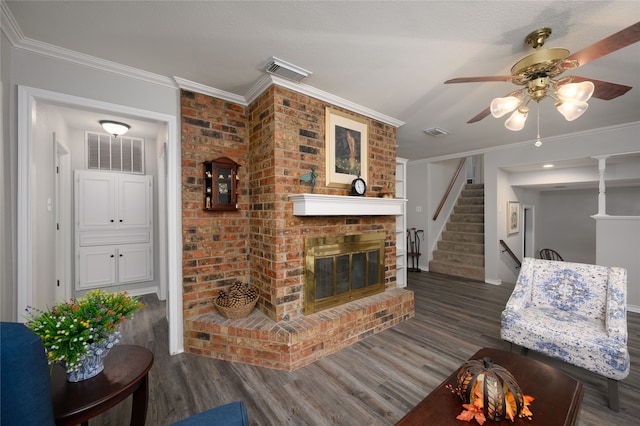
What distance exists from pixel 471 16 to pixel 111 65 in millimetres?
2545

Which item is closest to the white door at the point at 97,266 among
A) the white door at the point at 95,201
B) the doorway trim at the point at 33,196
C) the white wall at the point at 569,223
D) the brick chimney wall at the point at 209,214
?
the white door at the point at 95,201

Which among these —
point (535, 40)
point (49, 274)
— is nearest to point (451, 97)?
point (535, 40)

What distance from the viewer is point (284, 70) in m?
2.16

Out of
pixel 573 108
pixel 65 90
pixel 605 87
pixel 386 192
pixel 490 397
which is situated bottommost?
pixel 490 397

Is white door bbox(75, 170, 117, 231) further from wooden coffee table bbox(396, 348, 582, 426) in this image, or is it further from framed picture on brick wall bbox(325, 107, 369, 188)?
wooden coffee table bbox(396, 348, 582, 426)

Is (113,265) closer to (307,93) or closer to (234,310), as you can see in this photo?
(234,310)

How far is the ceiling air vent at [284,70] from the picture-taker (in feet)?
6.73

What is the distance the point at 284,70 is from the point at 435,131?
2.51 m

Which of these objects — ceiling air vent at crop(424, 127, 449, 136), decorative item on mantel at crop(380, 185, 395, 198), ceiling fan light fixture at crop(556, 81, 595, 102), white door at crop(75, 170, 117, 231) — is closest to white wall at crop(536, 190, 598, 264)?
ceiling air vent at crop(424, 127, 449, 136)

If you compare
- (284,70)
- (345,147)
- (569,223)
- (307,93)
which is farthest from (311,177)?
(569,223)

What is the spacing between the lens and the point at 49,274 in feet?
8.77

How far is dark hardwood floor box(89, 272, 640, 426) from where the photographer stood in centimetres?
171

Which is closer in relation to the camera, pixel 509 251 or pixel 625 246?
pixel 625 246

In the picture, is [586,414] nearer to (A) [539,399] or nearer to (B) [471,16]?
(A) [539,399]
